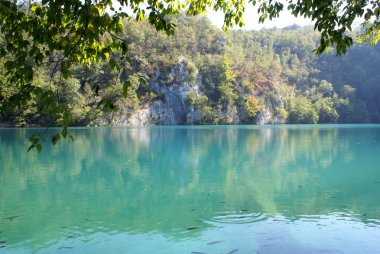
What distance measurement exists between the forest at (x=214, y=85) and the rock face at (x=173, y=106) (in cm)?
20

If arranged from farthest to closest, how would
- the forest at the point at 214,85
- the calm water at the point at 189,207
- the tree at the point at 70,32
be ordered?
the forest at the point at 214,85, the calm water at the point at 189,207, the tree at the point at 70,32

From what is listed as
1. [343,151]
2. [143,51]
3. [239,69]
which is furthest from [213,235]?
[239,69]

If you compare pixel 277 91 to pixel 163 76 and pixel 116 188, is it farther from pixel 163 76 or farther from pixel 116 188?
pixel 116 188

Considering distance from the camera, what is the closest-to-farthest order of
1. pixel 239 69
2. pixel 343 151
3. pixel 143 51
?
pixel 343 151 → pixel 143 51 → pixel 239 69

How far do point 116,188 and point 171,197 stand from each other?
2.22 m

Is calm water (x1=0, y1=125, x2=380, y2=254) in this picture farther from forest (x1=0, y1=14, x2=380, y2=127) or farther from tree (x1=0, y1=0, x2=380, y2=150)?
forest (x1=0, y1=14, x2=380, y2=127)

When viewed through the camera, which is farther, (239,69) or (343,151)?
(239,69)

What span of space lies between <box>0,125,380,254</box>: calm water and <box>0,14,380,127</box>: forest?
131ft

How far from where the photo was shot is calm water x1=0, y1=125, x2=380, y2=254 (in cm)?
688

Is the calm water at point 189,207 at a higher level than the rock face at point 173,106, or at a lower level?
lower

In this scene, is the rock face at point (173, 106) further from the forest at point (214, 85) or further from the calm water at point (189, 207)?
the calm water at point (189, 207)

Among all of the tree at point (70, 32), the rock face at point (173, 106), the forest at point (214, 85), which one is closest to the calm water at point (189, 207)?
the tree at point (70, 32)

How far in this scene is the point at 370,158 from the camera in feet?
65.7

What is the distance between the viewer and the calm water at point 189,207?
271 inches
